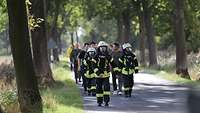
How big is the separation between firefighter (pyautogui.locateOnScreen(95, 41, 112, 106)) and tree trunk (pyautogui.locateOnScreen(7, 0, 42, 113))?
3.86 metres

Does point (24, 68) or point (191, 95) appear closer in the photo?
point (191, 95)

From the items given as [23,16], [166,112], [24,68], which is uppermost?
[23,16]

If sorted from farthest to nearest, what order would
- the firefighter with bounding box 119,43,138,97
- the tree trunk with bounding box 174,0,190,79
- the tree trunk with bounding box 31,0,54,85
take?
the tree trunk with bounding box 174,0,190,79 < the tree trunk with bounding box 31,0,54,85 < the firefighter with bounding box 119,43,138,97

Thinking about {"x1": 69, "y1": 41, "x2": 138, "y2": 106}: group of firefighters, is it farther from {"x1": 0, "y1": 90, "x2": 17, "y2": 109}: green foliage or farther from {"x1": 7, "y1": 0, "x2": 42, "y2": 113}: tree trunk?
{"x1": 7, "y1": 0, "x2": 42, "y2": 113}: tree trunk

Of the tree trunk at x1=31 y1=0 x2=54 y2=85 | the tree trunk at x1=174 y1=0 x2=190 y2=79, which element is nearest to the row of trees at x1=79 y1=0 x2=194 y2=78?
the tree trunk at x1=174 y1=0 x2=190 y2=79

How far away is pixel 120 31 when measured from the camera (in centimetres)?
6500

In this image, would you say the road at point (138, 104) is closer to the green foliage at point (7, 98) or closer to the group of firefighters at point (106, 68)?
the group of firefighters at point (106, 68)

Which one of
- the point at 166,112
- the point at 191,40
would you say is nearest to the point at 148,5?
the point at 191,40

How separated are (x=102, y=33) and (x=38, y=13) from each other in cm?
9622

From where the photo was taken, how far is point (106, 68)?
60.1 ft

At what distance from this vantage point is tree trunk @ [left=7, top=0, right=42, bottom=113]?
13.9 meters

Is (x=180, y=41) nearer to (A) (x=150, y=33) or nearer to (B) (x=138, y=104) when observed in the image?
(B) (x=138, y=104)

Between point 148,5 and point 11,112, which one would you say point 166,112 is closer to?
point 11,112

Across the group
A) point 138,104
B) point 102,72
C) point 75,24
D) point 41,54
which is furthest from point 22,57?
point 75,24
